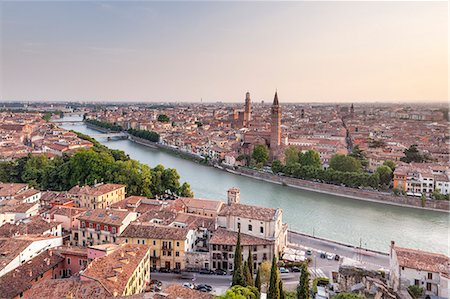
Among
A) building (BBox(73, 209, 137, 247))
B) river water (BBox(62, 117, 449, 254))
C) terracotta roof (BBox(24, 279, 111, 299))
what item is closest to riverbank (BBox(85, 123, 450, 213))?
river water (BBox(62, 117, 449, 254))

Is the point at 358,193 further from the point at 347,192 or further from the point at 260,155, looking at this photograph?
the point at 260,155

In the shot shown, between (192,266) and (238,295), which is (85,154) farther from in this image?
(238,295)

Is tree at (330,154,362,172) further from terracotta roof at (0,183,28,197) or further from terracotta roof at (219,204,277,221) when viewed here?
terracotta roof at (0,183,28,197)

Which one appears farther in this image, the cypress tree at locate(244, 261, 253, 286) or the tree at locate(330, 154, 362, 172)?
the tree at locate(330, 154, 362, 172)

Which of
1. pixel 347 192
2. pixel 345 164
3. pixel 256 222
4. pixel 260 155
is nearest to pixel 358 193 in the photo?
pixel 347 192

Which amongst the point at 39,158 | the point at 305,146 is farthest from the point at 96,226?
the point at 305,146

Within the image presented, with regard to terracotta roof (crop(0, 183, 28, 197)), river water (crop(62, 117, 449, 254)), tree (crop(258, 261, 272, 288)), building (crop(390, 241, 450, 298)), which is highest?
terracotta roof (crop(0, 183, 28, 197))
